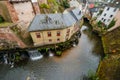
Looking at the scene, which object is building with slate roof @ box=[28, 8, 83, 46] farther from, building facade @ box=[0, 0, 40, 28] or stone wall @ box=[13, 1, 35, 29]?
building facade @ box=[0, 0, 40, 28]

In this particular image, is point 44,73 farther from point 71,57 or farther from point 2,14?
point 2,14

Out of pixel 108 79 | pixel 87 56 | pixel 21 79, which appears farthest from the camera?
pixel 87 56

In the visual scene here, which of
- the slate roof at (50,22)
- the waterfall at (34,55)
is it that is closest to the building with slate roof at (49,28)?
the slate roof at (50,22)

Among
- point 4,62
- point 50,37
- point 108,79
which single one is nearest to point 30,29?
point 50,37

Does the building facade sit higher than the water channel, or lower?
higher

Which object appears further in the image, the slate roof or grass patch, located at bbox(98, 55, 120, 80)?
the slate roof

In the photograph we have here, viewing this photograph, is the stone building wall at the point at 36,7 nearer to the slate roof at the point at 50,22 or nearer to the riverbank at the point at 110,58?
the slate roof at the point at 50,22

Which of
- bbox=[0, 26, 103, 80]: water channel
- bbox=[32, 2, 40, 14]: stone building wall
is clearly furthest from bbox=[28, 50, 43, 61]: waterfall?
bbox=[32, 2, 40, 14]: stone building wall

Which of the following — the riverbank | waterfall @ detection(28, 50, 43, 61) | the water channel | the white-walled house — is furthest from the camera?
the white-walled house
